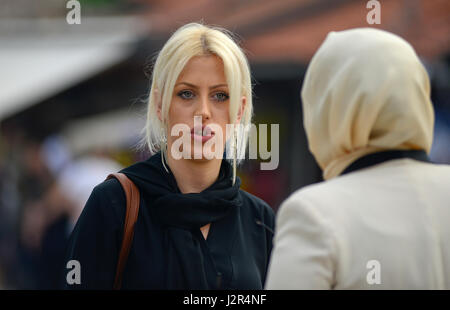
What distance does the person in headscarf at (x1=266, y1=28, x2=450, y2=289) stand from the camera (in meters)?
2.29

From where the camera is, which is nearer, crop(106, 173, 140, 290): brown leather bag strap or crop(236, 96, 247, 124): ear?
crop(106, 173, 140, 290): brown leather bag strap

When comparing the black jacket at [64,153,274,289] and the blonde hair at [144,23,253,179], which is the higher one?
the blonde hair at [144,23,253,179]

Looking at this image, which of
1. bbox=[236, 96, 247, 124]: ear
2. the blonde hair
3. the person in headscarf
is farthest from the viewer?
bbox=[236, 96, 247, 124]: ear

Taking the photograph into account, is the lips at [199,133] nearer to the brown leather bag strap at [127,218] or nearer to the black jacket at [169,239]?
the black jacket at [169,239]

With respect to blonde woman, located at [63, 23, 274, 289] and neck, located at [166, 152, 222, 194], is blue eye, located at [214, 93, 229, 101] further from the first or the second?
neck, located at [166, 152, 222, 194]

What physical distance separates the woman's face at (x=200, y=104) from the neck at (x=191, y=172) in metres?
0.04

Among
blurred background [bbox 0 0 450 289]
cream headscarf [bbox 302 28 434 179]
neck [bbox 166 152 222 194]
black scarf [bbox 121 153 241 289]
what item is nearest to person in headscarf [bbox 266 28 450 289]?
cream headscarf [bbox 302 28 434 179]

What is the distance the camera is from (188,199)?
3.02 meters

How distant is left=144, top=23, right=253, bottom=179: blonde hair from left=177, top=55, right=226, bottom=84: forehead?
0.02m

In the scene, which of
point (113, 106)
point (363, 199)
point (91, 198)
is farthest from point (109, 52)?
point (363, 199)

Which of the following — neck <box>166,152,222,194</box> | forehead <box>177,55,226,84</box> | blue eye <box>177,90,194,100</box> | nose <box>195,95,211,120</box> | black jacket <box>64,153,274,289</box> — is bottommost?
black jacket <box>64,153,274,289</box>

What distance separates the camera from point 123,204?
2.96 meters

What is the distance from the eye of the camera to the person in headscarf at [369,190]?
2.29 meters

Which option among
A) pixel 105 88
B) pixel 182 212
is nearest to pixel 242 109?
pixel 182 212
